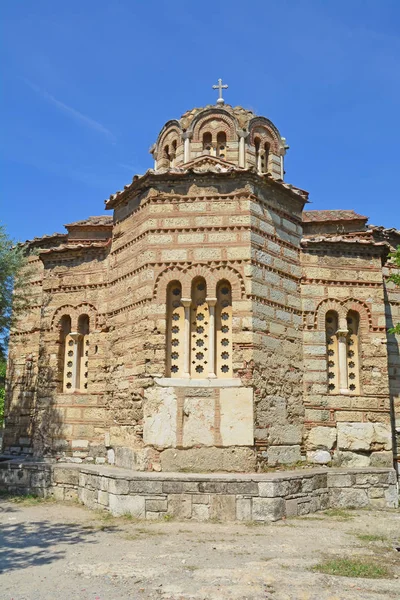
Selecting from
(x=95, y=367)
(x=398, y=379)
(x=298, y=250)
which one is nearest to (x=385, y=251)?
(x=298, y=250)

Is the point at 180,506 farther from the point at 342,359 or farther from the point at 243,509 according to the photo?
the point at 342,359

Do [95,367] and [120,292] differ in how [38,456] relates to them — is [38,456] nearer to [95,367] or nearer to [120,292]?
[95,367]

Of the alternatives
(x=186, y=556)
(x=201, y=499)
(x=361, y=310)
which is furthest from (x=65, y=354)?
(x=186, y=556)

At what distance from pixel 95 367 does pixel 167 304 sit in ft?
9.06

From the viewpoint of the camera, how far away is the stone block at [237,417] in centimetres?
912

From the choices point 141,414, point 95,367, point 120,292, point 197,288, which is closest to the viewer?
point 141,414

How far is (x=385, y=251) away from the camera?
1198 centimetres

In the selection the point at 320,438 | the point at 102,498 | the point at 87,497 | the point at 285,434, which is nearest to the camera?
the point at 102,498

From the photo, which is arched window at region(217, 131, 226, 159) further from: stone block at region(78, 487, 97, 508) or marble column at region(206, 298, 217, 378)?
stone block at region(78, 487, 97, 508)

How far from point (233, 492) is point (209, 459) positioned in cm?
85

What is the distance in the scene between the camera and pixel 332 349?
11234 mm

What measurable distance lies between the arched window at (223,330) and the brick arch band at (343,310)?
2162mm

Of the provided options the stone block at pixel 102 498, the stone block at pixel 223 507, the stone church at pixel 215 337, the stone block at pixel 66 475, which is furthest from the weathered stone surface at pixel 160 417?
the stone block at pixel 66 475

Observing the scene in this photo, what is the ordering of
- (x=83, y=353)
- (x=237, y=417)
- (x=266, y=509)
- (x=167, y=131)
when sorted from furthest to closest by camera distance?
1. (x=167, y=131)
2. (x=83, y=353)
3. (x=237, y=417)
4. (x=266, y=509)
